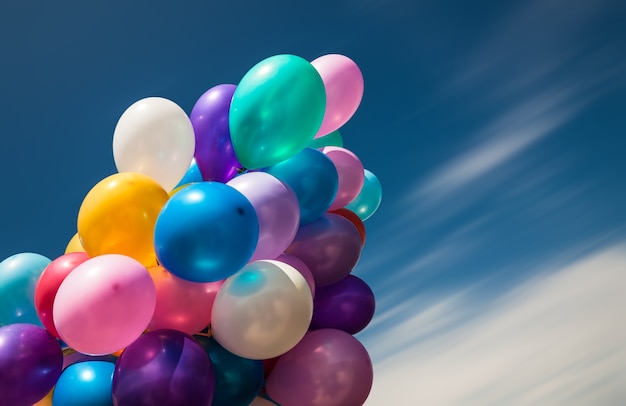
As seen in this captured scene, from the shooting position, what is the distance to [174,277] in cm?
313

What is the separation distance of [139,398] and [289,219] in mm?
1248

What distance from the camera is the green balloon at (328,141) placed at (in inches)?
180

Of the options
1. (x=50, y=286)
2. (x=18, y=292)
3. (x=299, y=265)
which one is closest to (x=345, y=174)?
(x=299, y=265)

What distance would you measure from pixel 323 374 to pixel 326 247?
2.83 feet

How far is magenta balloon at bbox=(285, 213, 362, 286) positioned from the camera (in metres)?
3.84

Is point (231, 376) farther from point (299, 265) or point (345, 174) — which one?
point (345, 174)

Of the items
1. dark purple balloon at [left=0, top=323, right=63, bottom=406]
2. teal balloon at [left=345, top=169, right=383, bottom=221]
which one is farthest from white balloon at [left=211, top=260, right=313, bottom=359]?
teal balloon at [left=345, top=169, right=383, bottom=221]

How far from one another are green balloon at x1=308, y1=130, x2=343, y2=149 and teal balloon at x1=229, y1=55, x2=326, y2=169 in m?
0.95

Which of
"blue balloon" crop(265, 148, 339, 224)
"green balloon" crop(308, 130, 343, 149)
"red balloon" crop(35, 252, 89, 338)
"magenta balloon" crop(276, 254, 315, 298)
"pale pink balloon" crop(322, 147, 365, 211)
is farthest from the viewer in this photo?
"green balloon" crop(308, 130, 343, 149)

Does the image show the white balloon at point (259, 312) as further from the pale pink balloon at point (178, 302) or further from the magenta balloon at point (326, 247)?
the magenta balloon at point (326, 247)

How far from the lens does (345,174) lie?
169 inches

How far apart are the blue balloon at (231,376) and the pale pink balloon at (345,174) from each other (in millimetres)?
1467

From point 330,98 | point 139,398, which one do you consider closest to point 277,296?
point 139,398

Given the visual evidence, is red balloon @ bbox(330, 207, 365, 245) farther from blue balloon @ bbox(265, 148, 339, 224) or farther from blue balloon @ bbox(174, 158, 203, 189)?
blue balloon @ bbox(174, 158, 203, 189)
